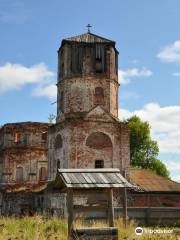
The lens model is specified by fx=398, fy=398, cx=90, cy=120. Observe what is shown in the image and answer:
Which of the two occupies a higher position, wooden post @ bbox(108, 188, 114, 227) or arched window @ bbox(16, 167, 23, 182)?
arched window @ bbox(16, 167, 23, 182)

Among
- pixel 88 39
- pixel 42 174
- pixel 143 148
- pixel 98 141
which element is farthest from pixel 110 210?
pixel 143 148

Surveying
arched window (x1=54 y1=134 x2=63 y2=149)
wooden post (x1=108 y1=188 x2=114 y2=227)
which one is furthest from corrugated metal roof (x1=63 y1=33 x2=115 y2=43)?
wooden post (x1=108 y1=188 x2=114 y2=227)

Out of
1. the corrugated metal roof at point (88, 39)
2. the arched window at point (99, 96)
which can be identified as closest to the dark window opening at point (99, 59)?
the corrugated metal roof at point (88, 39)

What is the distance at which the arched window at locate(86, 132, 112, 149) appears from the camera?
90.9 ft

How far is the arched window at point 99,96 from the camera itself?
28.8 metres

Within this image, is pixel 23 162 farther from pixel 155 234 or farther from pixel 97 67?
pixel 155 234

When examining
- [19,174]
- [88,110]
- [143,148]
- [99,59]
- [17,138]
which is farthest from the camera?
[143,148]

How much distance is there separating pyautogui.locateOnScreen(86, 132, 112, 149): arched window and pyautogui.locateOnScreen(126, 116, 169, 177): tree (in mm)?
19867

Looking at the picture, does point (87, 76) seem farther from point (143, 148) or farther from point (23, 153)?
point (143, 148)

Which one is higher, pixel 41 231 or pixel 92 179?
pixel 92 179

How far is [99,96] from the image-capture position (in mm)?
28875

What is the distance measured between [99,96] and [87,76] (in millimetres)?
1694

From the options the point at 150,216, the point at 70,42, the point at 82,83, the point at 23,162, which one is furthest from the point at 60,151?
the point at 23,162

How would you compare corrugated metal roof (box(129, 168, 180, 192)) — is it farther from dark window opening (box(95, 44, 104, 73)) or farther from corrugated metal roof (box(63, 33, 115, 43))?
corrugated metal roof (box(63, 33, 115, 43))
